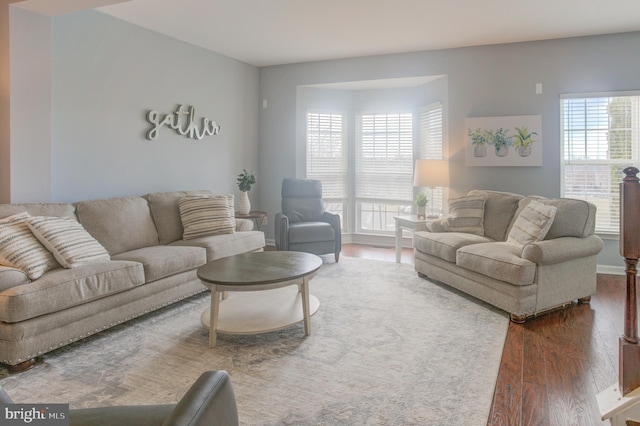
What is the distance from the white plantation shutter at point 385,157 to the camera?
6.25 m

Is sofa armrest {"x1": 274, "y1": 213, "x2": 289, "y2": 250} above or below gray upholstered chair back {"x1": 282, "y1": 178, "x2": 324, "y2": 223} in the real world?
below

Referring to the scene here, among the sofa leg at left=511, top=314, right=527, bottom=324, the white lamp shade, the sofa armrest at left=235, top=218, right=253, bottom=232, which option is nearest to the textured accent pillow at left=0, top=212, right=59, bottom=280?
the sofa armrest at left=235, top=218, right=253, bottom=232

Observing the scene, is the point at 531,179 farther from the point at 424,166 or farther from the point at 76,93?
the point at 76,93

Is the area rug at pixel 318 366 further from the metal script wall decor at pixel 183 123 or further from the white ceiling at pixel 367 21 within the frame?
the white ceiling at pixel 367 21

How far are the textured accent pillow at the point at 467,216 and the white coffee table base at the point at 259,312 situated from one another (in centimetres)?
195

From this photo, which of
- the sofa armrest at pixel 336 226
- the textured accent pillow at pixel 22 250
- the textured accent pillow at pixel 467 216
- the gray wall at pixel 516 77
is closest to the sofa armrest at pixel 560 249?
Result: the textured accent pillow at pixel 467 216

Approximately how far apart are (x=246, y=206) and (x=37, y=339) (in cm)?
321

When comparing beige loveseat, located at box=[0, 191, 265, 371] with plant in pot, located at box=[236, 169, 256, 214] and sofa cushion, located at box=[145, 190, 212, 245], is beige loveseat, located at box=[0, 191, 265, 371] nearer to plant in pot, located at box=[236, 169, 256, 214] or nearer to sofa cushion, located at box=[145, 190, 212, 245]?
sofa cushion, located at box=[145, 190, 212, 245]

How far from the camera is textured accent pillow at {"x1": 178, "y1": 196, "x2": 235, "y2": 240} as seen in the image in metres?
4.11

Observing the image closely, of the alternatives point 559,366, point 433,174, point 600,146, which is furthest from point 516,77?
point 559,366

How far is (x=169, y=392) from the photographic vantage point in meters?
2.15

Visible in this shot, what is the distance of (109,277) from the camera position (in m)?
2.80

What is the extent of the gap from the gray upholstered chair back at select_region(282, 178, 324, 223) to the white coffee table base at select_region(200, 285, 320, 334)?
2090mm

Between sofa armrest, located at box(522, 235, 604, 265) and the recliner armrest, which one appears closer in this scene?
the recliner armrest
